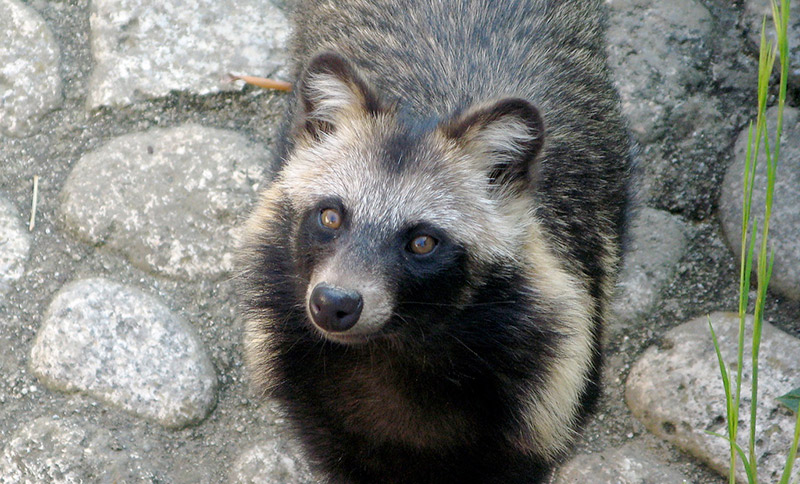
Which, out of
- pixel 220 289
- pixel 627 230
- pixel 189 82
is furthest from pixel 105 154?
pixel 627 230

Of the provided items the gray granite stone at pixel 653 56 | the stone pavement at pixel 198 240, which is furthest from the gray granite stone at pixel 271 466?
the gray granite stone at pixel 653 56

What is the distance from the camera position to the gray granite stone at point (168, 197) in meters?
4.17

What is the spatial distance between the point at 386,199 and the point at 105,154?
202cm

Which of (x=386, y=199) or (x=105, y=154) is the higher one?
(x=386, y=199)

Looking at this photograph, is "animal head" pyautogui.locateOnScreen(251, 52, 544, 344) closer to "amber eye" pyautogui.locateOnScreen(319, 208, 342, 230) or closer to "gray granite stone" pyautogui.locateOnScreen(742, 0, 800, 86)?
"amber eye" pyautogui.locateOnScreen(319, 208, 342, 230)

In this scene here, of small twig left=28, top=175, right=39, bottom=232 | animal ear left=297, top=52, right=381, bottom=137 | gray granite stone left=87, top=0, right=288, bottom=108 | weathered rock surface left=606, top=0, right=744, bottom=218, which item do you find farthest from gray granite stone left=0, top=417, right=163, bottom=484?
weathered rock surface left=606, top=0, right=744, bottom=218

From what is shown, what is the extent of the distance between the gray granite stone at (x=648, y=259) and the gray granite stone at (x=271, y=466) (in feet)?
5.53

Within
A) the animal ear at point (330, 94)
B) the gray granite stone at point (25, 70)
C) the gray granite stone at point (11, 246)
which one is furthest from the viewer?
the gray granite stone at point (25, 70)

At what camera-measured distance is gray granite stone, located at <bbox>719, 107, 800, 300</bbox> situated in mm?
3998

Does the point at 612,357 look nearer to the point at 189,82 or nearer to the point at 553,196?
the point at 553,196

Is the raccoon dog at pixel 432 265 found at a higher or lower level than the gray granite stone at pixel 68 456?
higher

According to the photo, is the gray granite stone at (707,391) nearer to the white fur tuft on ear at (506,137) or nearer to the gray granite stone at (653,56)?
the gray granite stone at (653,56)

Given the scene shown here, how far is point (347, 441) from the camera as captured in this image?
3.38m

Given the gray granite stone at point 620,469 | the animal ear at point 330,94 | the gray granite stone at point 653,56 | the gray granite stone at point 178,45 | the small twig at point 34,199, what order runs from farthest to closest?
the gray granite stone at point 653,56 < the gray granite stone at point 178,45 < the small twig at point 34,199 < the gray granite stone at point 620,469 < the animal ear at point 330,94
